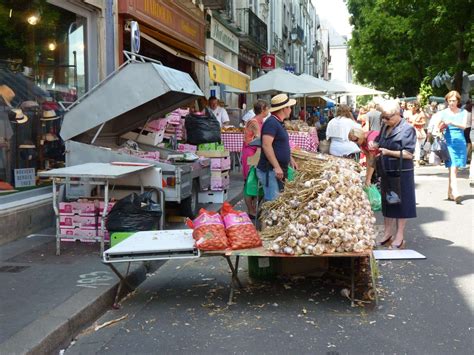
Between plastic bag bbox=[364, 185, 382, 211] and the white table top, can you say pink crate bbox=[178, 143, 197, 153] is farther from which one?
plastic bag bbox=[364, 185, 382, 211]

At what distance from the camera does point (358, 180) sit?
505cm

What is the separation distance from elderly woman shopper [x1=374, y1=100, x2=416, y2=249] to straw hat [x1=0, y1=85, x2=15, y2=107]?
4842 millimetres

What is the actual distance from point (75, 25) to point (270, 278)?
610 centimetres

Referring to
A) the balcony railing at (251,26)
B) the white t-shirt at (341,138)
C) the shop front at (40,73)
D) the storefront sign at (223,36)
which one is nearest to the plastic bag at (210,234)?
the shop front at (40,73)

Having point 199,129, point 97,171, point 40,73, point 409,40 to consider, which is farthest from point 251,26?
point 97,171

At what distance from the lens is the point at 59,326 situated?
13.6 feet

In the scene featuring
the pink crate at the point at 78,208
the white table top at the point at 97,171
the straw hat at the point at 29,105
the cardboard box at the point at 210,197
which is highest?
the straw hat at the point at 29,105

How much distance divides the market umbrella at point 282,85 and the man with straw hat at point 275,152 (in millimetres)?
8924

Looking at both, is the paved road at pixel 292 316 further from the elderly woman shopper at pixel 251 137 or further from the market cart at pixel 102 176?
the elderly woman shopper at pixel 251 137

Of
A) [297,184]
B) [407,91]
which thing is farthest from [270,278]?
[407,91]

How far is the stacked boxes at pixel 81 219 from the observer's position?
675cm

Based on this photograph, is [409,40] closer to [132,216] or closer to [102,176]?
[132,216]

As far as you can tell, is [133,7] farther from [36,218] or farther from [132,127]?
[36,218]

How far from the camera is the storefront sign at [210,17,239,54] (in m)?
18.6
